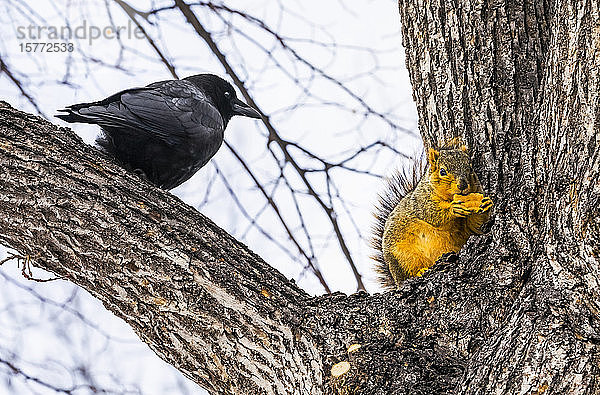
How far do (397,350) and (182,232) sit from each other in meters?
0.49

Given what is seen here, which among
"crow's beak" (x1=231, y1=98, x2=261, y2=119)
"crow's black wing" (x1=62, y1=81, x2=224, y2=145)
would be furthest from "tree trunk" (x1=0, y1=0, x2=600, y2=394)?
"crow's beak" (x1=231, y1=98, x2=261, y2=119)

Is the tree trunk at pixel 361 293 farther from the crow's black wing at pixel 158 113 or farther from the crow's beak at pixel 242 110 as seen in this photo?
the crow's beak at pixel 242 110

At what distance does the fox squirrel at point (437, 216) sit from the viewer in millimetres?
1497

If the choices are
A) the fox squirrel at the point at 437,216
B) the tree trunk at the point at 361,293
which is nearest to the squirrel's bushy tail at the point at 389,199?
the fox squirrel at the point at 437,216

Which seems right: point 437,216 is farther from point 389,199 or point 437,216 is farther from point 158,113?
point 158,113

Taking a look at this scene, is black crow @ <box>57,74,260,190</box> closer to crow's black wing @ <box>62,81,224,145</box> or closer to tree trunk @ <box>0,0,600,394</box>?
crow's black wing @ <box>62,81,224,145</box>

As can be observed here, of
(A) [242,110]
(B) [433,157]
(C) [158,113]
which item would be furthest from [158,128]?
(B) [433,157]

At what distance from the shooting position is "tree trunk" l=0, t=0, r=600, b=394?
1.11 metres

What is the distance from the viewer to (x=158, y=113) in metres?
1.83

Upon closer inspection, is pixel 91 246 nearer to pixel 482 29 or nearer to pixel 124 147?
pixel 124 147

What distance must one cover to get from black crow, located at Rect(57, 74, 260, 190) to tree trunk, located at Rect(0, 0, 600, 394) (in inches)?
10.4

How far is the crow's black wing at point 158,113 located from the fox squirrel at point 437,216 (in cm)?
63

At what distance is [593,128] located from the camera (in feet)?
3.63

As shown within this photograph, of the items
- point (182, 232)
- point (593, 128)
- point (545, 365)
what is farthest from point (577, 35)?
point (182, 232)
